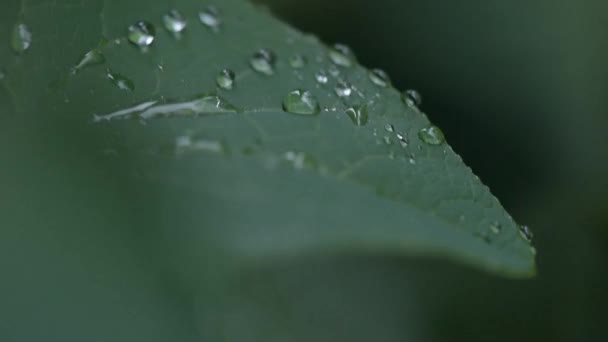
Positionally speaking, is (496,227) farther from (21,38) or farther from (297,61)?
(21,38)

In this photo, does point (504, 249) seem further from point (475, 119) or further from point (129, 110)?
point (475, 119)

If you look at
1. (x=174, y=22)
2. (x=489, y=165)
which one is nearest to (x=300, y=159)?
(x=174, y=22)

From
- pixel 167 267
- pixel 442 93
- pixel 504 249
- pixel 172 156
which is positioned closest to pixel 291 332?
pixel 442 93

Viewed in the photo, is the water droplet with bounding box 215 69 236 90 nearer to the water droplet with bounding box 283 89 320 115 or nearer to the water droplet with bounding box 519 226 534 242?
the water droplet with bounding box 283 89 320 115

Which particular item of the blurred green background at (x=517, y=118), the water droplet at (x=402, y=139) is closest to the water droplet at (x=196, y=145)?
the water droplet at (x=402, y=139)

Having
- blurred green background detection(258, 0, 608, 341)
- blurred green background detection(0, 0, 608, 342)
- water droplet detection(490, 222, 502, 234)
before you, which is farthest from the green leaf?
blurred green background detection(258, 0, 608, 341)

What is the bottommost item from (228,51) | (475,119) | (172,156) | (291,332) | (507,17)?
(291,332)

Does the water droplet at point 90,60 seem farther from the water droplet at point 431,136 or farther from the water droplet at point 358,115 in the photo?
the water droplet at point 431,136
